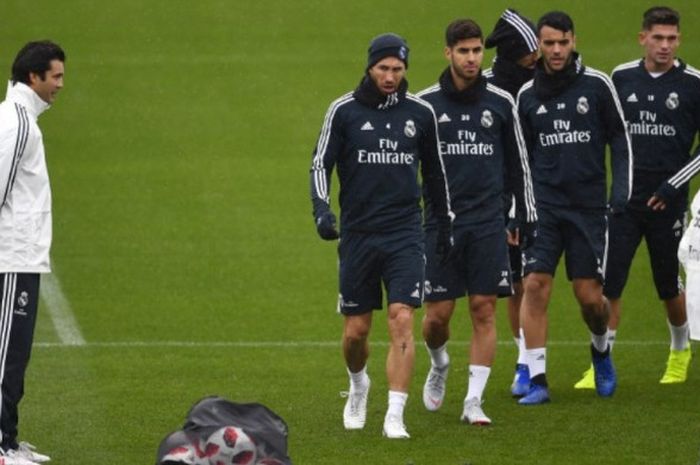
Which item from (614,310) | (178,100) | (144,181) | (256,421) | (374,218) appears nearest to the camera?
(256,421)

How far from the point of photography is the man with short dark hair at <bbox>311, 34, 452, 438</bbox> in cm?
1196

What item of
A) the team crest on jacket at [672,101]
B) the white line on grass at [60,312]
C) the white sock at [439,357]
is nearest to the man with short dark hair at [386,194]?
the white sock at [439,357]

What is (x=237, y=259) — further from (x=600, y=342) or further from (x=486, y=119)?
(x=486, y=119)

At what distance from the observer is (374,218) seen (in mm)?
12086

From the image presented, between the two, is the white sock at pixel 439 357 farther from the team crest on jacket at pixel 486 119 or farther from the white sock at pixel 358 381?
the team crest on jacket at pixel 486 119

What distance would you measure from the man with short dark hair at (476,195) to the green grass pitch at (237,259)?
76 cm

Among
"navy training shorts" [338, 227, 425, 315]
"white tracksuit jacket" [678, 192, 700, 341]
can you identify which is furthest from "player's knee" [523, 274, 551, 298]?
"white tracksuit jacket" [678, 192, 700, 341]

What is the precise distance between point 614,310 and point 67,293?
6.02 metres

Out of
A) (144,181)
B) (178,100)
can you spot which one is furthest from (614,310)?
(178,100)

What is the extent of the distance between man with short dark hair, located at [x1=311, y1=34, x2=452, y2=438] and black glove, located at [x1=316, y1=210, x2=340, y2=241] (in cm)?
16

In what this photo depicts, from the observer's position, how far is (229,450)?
9.92m

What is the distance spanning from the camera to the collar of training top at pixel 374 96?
1209 centimetres

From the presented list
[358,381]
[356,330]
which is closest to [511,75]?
[356,330]

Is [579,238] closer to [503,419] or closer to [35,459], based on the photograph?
[503,419]
